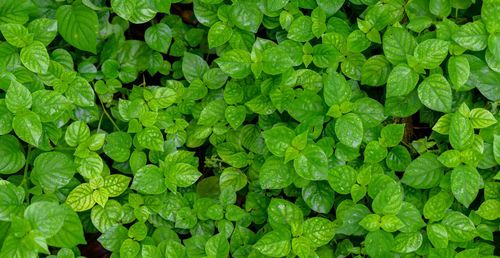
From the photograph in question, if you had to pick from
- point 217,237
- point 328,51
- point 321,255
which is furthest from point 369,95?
point 217,237

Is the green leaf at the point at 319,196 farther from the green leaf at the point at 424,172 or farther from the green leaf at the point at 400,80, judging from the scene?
the green leaf at the point at 400,80

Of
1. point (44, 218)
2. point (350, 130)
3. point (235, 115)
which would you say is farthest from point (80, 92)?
point (350, 130)

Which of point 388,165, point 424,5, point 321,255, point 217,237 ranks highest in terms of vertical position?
point 424,5

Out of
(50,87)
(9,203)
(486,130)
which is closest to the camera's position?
(9,203)

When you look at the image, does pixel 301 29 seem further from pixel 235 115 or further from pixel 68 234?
pixel 68 234

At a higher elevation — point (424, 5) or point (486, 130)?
point (424, 5)

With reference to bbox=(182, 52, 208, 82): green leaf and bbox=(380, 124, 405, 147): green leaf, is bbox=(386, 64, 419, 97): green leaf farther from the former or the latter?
bbox=(182, 52, 208, 82): green leaf

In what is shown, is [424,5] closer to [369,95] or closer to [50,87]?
[369,95]

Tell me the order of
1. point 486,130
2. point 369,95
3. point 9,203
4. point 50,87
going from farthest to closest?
1. point 369,95
2. point 50,87
3. point 486,130
4. point 9,203

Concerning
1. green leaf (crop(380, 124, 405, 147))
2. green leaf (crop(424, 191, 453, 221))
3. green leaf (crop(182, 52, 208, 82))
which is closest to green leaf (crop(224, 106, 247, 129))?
green leaf (crop(182, 52, 208, 82))
